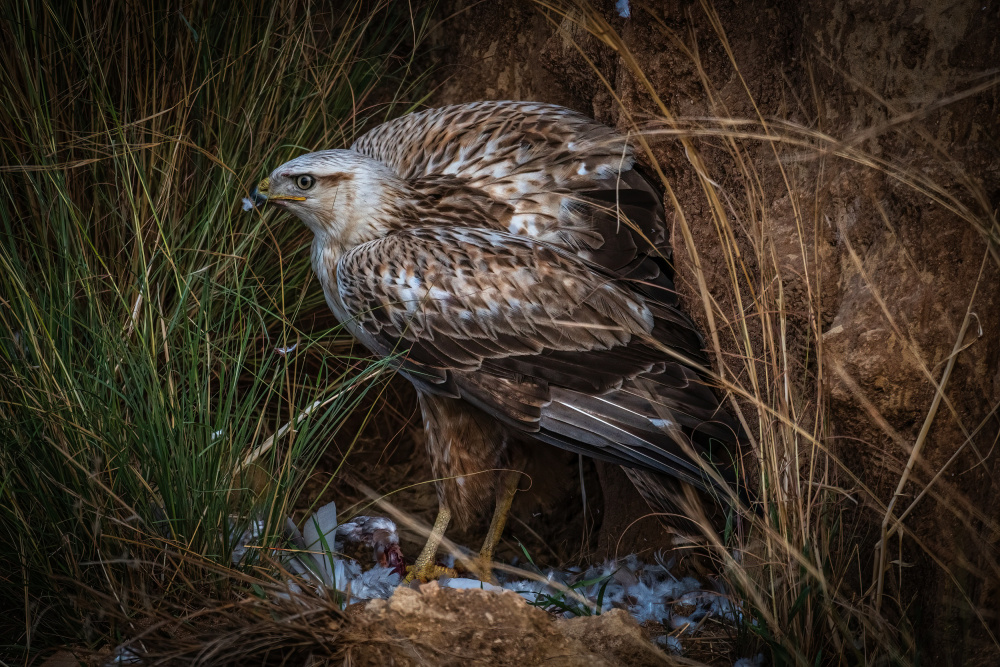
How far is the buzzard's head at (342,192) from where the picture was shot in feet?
9.80

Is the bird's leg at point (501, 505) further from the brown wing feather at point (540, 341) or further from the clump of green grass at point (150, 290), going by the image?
the clump of green grass at point (150, 290)

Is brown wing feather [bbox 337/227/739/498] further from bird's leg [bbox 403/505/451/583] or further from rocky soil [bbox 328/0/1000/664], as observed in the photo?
bird's leg [bbox 403/505/451/583]

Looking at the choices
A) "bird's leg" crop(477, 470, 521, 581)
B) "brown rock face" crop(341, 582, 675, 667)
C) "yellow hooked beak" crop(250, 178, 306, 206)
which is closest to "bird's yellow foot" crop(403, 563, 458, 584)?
"bird's leg" crop(477, 470, 521, 581)

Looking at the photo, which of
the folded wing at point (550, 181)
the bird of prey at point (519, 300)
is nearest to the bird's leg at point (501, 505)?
the bird of prey at point (519, 300)

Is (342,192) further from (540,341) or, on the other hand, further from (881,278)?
(881,278)

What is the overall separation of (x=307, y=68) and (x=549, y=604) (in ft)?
7.45

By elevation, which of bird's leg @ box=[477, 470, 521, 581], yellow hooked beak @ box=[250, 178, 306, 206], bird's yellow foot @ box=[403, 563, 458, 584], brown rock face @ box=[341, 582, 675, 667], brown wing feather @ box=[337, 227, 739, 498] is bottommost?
bird's yellow foot @ box=[403, 563, 458, 584]

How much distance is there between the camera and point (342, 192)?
9.83 ft

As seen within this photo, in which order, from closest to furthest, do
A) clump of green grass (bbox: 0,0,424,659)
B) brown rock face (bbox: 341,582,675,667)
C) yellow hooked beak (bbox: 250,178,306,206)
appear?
brown rock face (bbox: 341,582,675,667) < clump of green grass (bbox: 0,0,424,659) < yellow hooked beak (bbox: 250,178,306,206)

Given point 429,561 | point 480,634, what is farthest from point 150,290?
point 480,634

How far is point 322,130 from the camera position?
3715 mm

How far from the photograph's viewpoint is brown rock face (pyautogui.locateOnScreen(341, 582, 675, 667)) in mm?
1971

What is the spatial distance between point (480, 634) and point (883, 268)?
4.51 feet

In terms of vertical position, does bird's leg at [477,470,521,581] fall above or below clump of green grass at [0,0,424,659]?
below
